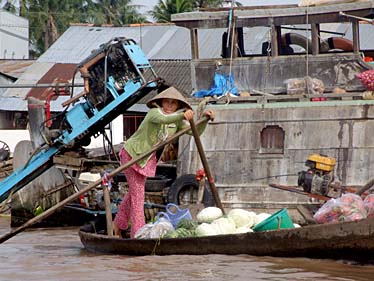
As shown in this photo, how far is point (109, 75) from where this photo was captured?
39.9 ft

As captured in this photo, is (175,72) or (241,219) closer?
(241,219)

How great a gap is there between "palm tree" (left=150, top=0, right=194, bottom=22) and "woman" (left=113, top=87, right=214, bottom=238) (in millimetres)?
29859

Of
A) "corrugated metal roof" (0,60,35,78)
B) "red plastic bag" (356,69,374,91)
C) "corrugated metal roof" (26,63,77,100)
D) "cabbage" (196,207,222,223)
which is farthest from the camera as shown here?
"corrugated metal roof" (0,60,35,78)

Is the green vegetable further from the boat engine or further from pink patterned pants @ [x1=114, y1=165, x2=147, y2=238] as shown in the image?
the boat engine

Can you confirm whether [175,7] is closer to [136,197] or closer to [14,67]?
[14,67]

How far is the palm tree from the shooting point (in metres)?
39.0

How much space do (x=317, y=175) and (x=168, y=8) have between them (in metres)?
30.3

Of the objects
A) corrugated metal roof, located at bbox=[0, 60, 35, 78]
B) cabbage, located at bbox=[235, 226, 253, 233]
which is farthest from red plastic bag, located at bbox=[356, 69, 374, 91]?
corrugated metal roof, located at bbox=[0, 60, 35, 78]

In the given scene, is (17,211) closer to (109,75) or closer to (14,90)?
(109,75)

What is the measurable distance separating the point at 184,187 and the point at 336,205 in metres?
3.47

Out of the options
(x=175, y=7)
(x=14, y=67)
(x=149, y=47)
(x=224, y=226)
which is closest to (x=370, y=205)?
(x=224, y=226)

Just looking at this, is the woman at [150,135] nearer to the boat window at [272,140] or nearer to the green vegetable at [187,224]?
the green vegetable at [187,224]

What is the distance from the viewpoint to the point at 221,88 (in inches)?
495

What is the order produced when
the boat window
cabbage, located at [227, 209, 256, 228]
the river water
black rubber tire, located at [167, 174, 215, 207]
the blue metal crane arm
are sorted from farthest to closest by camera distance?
the blue metal crane arm < black rubber tire, located at [167, 174, 215, 207] < the boat window < cabbage, located at [227, 209, 256, 228] < the river water
